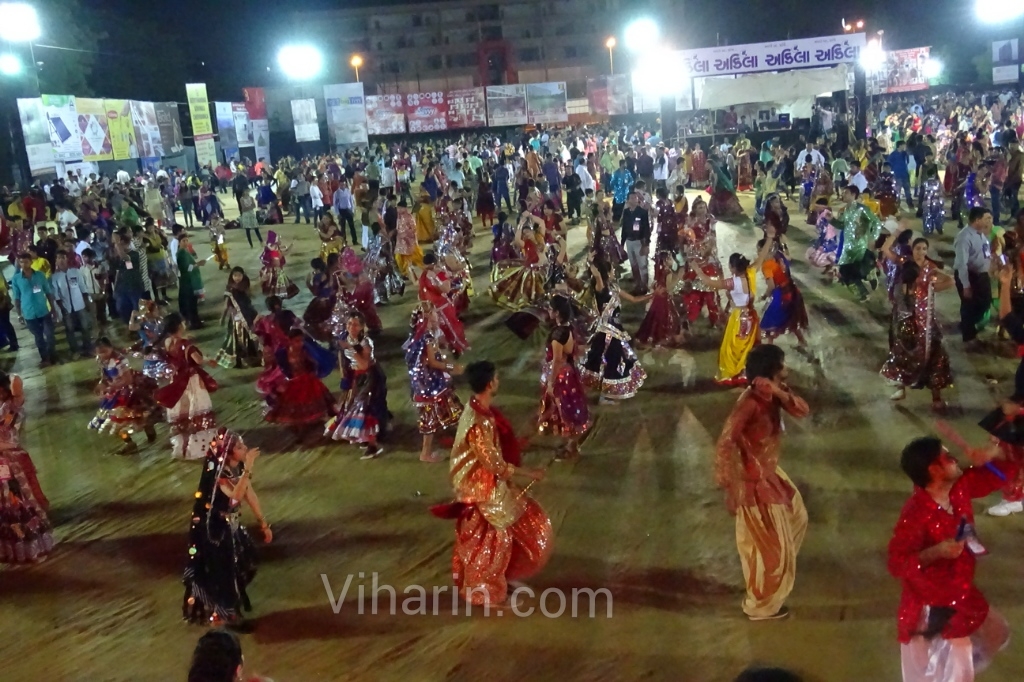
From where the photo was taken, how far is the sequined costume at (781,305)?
8625 mm

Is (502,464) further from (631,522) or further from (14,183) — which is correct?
(14,183)

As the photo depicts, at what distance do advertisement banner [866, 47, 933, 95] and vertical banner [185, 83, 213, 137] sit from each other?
1083 inches

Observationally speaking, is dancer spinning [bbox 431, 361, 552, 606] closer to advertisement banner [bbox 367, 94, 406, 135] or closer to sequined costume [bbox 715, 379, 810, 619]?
sequined costume [bbox 715, 379, 810, 619]

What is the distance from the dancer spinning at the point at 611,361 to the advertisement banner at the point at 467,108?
3084 centimetres

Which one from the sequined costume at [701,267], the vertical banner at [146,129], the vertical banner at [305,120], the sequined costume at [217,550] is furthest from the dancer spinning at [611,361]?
the vertical banner at [305,120]

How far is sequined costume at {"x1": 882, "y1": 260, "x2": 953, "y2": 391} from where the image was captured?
6.82 m

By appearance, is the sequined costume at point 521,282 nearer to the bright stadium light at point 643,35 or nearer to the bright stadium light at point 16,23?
the bright stadium light at point 16,23

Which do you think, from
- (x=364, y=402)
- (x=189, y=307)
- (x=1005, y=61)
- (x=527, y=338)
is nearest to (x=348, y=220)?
(x=189, y=307)

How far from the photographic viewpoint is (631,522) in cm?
576

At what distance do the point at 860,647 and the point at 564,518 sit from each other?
2.16m

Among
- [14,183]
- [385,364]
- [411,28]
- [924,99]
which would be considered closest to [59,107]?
[14,183]

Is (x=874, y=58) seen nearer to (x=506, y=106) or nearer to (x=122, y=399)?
(x=506, y=106)

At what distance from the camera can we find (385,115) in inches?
1460

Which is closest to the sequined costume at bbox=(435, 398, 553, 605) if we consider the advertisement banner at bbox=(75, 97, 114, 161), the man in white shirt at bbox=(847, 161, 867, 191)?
the man in white shirt at bbox=(847, 161, 867, 191)
